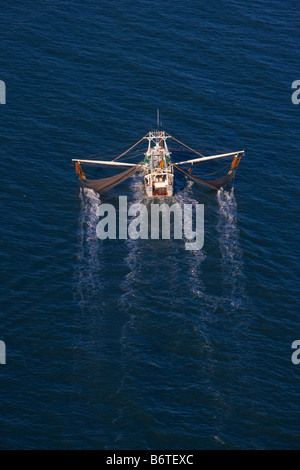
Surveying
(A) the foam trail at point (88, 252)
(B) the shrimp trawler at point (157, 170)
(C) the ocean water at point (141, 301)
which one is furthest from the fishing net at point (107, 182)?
(C) the ocean water at point (141, 301)

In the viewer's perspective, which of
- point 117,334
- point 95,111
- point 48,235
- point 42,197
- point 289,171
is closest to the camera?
point 117,334

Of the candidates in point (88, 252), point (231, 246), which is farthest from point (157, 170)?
point (88, 252)

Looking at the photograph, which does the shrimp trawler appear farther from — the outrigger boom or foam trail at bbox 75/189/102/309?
foam trail at bbox 75/189/102/309

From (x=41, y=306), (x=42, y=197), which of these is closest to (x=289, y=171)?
(x=42, y=197)

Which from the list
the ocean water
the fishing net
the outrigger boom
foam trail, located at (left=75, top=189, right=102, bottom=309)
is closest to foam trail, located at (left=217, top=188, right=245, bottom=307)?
the ocean water

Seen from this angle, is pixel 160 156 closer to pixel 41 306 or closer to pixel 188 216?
pixel 188 216

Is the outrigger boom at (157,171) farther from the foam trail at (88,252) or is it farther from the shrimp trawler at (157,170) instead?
the foam trail at (88,252)
